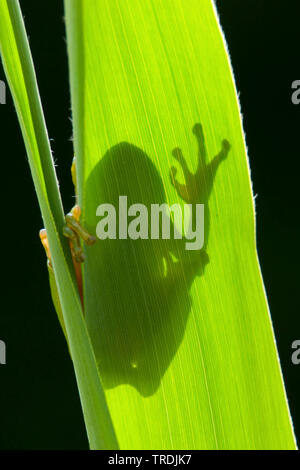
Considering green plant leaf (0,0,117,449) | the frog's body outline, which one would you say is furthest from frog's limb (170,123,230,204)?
green plant leaf (0,0,117,449)

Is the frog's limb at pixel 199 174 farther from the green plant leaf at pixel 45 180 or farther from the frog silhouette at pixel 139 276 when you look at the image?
→ the green plant leaf at pixel 45 180

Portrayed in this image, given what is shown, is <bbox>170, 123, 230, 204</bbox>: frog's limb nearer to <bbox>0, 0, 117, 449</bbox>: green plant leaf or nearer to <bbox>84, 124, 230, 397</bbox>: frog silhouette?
<bbox>84, 124, 230, 397</bbox>: frog silhouette

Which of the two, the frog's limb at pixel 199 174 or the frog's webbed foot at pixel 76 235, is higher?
the frog's limb at pixel 199 174

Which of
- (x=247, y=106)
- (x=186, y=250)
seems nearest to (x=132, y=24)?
(x=186, y=250)

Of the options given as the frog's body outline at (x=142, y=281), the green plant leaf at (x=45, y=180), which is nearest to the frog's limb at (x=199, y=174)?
the frog's body outline at (x=142, y=281)
